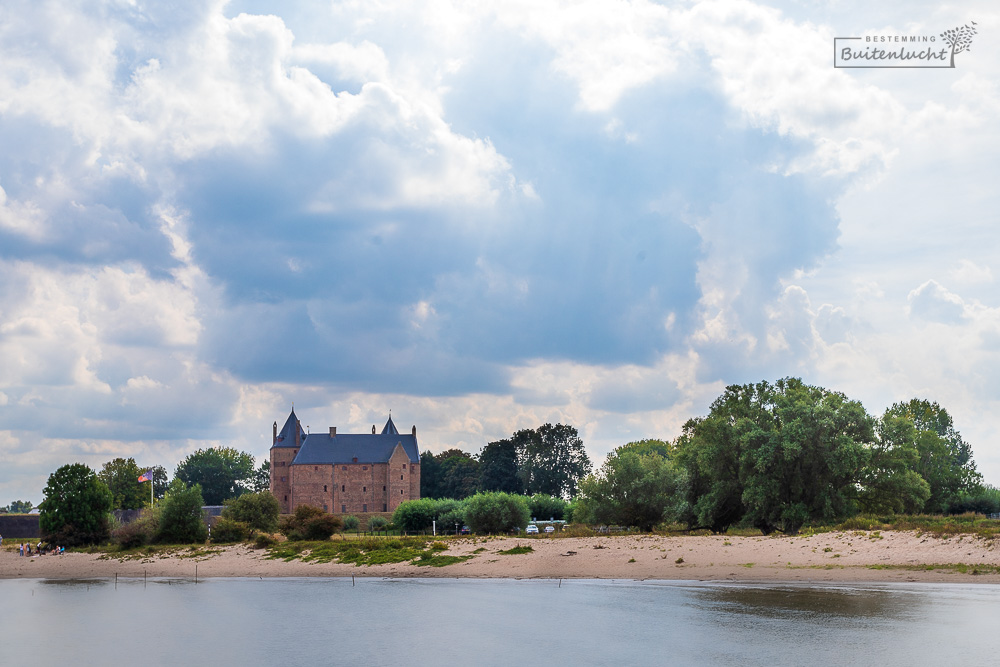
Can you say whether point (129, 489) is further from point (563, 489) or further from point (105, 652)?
point (105, 652)

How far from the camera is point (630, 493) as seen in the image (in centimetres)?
6419

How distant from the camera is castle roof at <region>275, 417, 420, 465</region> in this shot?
126 m

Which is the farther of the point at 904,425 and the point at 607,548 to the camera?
the point at 904,425

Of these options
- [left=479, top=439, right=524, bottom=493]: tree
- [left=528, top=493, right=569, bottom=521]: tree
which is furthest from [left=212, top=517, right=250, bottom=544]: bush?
[left=479, top=439, right=524, bottom=493]: tree

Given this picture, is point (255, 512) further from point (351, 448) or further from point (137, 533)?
point (351, 448)

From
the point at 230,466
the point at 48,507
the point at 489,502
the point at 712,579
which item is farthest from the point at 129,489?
the point at 712,579

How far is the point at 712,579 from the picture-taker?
40031 millimetres

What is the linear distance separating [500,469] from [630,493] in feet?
222

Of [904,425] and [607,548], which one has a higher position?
[904,425]

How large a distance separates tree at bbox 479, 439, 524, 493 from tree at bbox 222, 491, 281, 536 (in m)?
60.1

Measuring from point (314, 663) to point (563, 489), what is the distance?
107 meters

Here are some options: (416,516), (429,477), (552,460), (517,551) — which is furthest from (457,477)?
(517,551)

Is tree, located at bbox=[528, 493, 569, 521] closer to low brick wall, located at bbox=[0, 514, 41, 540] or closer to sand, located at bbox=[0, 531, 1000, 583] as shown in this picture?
sand, located at bbox=[0, 531, 1000, 583]

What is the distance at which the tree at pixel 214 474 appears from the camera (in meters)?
154
